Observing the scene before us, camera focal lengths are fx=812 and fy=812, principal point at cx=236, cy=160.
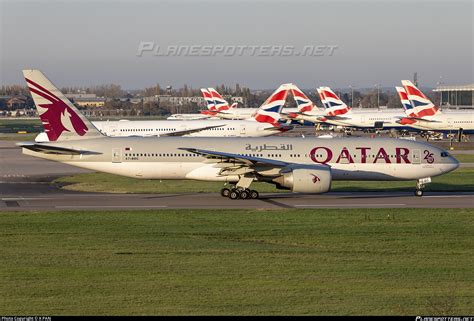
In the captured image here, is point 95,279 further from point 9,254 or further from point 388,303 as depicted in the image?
point 388,303

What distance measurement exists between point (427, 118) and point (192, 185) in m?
56.5

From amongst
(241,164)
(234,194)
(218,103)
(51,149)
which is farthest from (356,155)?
(218,103)

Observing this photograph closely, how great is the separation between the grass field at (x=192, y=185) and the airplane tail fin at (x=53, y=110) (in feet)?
15.1

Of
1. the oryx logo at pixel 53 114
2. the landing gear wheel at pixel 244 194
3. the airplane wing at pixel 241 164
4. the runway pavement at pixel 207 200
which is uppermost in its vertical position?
the oryx logo at pixel 53 114

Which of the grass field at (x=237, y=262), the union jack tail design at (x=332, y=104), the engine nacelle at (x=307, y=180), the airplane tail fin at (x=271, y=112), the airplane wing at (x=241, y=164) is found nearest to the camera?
the grass field at (x=237, y=262)

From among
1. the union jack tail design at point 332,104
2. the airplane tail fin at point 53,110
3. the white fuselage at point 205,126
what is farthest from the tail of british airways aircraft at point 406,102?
the airplane tail fin at point 53,110

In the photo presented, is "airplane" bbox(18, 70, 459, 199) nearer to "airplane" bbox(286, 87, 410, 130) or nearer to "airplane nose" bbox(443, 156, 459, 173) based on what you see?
Result: "airplane nose" bbox(443, 156, 459, 173)

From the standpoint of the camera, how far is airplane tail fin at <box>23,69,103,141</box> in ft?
126

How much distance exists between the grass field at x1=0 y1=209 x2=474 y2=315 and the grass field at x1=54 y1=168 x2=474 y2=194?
32.5ft

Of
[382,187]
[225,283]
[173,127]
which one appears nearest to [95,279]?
[225,283]

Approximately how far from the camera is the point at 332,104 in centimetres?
11538

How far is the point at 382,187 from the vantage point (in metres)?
43.6

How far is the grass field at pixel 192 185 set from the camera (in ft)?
140

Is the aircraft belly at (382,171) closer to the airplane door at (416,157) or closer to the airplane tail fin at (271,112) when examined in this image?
the airplane door at (416,157)
